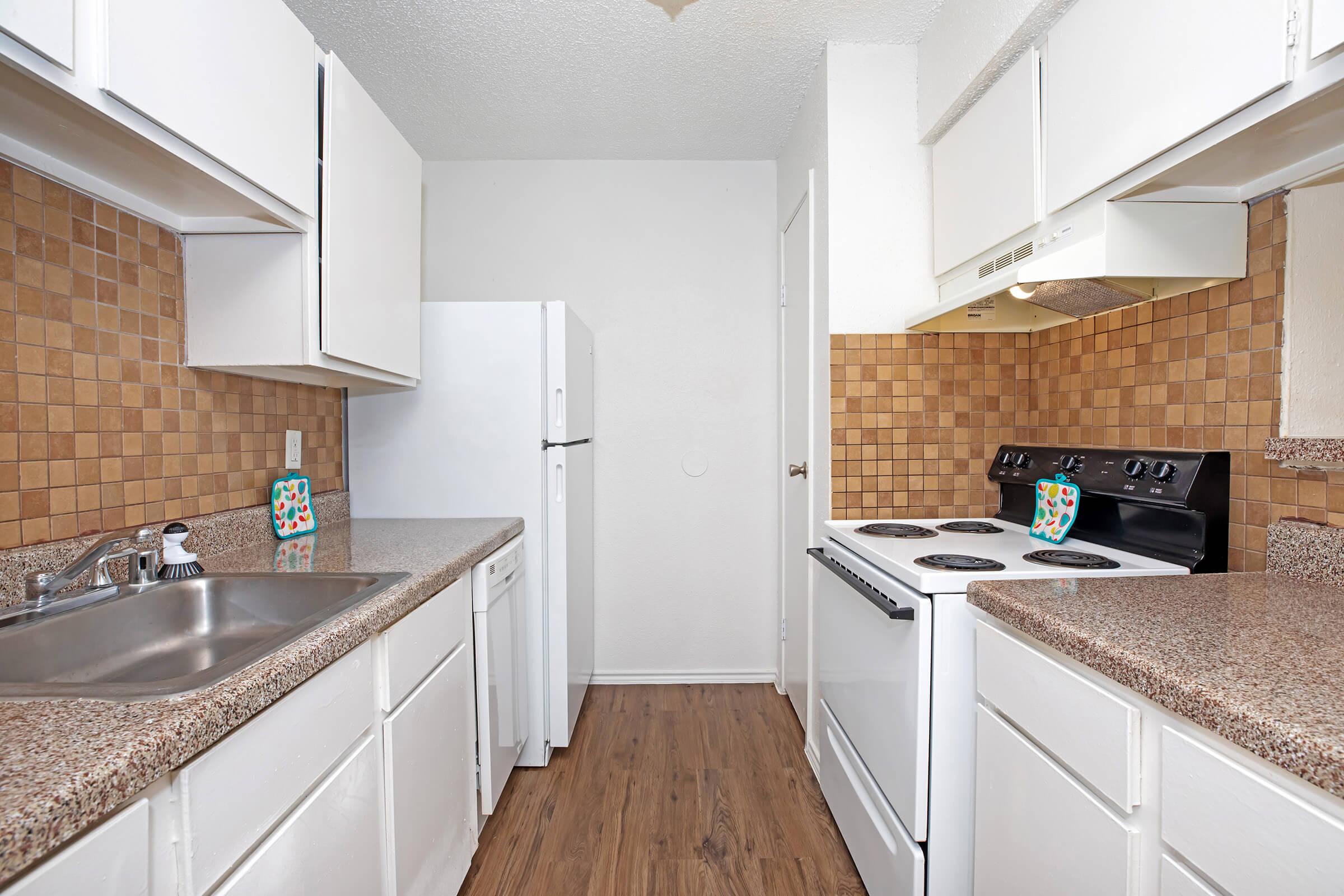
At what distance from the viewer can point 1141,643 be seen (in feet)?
2.80

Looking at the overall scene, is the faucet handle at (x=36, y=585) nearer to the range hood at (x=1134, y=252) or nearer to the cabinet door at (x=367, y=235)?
the cabinet door at (x=367, y=235)

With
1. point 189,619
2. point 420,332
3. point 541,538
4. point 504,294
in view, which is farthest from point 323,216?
point 504,294

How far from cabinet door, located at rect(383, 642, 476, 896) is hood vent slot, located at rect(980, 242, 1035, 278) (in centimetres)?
171

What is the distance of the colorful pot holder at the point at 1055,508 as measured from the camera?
167cm

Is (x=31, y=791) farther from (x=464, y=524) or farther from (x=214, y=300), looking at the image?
(x=464, y=524)

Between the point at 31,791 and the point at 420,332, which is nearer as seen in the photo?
the point at 31,791

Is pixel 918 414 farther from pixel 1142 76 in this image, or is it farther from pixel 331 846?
pixel 331 846

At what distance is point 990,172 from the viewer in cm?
171

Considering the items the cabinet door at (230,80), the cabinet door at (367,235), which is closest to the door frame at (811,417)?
the cabinet door at (367,235)

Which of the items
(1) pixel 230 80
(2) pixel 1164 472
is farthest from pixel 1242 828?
(1) pixel 230 80

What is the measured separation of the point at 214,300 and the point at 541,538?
3.86ft

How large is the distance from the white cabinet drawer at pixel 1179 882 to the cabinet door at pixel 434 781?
3.87 ft

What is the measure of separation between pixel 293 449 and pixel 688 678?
6.35 feet

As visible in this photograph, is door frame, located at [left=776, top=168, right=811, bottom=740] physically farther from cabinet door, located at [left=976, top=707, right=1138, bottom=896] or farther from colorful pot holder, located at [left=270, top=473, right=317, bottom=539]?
colorful pot holder, located at [left=270, top=473, right=317, bottom=539]
